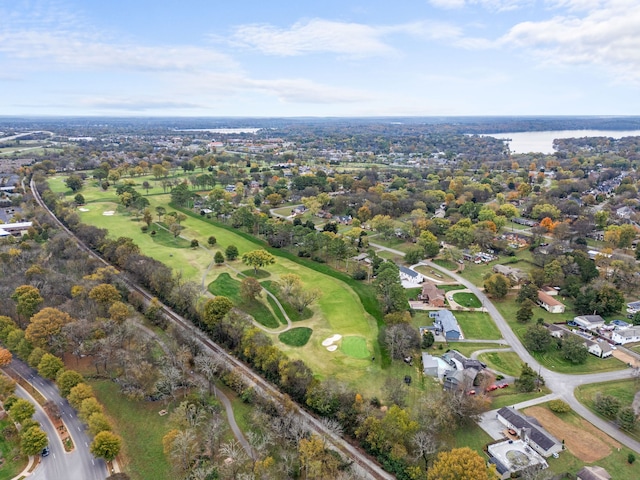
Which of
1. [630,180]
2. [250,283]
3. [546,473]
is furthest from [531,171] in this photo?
[546,473]

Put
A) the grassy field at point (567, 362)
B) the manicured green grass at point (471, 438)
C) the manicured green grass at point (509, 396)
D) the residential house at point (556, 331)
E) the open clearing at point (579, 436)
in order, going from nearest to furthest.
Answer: the open clearing at point (579, 436) < the manicured green grass at point (471, 438) < the manicured green grass at point (509, 396) < the grassy field at point (567, 362) < the residential house at point (556, 331)

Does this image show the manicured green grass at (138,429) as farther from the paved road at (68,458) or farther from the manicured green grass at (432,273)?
the manicured green grass at (432,273)

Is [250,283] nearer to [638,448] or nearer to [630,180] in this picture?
[638,448]

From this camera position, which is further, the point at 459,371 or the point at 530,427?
the point at 459,371

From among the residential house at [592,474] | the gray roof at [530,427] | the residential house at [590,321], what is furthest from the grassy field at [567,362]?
the residential house at [592,474]

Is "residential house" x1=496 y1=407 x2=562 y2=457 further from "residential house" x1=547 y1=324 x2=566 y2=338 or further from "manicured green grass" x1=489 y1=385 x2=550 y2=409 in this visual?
"residential house" x1=547 y1=324 x2=566 y2=338

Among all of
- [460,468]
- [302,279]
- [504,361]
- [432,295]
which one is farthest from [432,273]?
[460,468]

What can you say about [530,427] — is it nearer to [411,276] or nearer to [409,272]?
[411,276]
